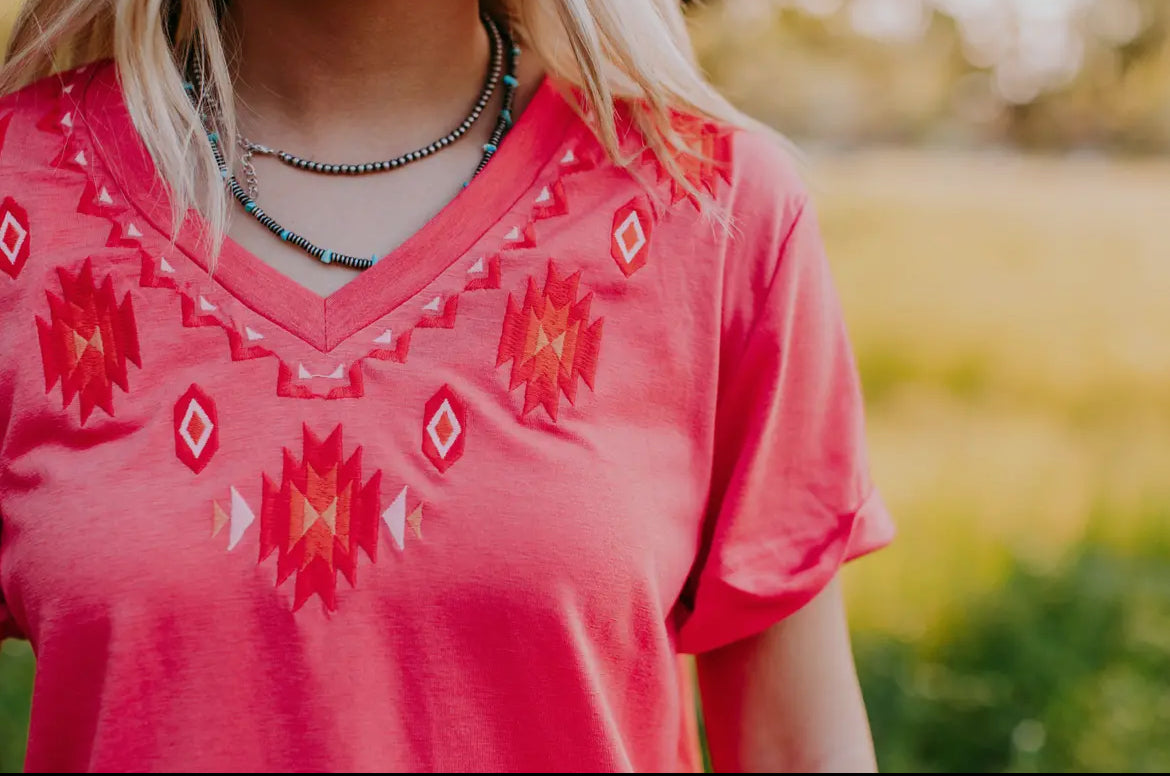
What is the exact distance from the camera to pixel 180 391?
111 centimetres

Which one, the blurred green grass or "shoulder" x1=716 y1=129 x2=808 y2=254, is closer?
"shoulder" x1=716 y1=129 x2=808 y2=254

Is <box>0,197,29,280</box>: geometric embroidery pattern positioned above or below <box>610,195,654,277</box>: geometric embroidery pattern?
above

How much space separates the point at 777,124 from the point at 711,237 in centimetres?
824

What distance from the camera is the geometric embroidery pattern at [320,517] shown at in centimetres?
107

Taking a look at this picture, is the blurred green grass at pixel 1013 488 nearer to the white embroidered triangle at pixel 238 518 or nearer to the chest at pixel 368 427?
the chest at pixel 368 427

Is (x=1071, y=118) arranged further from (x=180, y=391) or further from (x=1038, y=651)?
(x=180, y=391)

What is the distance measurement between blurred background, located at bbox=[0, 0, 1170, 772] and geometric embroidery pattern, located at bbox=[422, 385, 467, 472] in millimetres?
504

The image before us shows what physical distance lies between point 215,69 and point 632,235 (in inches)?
18.7

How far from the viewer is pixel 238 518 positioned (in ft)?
3.52

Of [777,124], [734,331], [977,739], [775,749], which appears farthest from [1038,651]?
[777,124]

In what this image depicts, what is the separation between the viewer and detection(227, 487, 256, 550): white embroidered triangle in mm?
1066

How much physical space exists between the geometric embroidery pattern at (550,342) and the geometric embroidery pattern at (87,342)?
1.14 ft

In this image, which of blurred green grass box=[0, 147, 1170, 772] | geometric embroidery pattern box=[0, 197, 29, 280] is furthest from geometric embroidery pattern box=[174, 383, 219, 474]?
blurred green grass box=[0, 147, 1170, 772]

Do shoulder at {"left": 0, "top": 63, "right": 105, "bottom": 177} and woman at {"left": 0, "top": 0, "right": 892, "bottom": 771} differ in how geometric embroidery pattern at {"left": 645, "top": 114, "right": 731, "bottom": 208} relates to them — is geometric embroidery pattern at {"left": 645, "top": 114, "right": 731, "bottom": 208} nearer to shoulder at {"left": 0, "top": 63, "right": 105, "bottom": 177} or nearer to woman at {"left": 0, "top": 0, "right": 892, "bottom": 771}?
woman at {"left": 0, "top": 0, "right": 892, "bottom": 771}
